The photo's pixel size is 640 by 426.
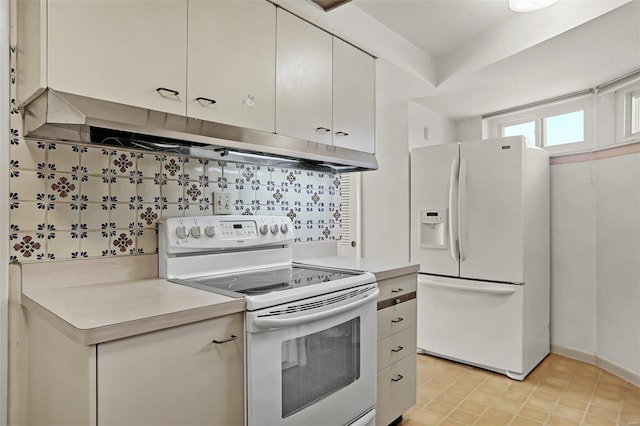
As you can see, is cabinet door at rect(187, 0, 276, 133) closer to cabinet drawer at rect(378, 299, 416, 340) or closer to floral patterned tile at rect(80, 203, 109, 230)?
floral patterned tile at rect(80, 203, 109, 230)

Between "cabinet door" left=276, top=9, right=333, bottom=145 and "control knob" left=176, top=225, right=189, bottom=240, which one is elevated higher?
"cabinet door" left=276, top=9, right=333, bottom=145

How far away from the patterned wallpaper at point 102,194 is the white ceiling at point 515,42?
142 cm

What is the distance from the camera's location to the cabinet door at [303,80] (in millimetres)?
1822

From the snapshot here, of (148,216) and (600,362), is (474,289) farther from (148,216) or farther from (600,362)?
(148,216)

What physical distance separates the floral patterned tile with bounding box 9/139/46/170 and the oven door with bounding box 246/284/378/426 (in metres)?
0.97

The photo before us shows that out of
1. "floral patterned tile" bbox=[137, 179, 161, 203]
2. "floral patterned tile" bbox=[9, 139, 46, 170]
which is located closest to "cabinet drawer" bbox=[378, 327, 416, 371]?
"floral patterned tile" bbox=[137, 179, 161, 203]

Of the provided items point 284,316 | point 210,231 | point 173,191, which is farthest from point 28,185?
point 284,316

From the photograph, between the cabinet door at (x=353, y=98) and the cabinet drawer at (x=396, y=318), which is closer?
the cabinet drawer at (x=396, y=318)

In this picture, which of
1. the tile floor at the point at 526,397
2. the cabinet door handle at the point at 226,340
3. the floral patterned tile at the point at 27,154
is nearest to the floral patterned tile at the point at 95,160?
the floral patterned tile at the point at 27,154

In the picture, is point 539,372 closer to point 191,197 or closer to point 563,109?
point 563,109

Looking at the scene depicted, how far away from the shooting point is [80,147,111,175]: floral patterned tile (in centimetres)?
151

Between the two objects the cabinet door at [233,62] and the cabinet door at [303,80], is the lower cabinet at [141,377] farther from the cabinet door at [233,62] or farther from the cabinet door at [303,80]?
the cabinet door at [303,80]

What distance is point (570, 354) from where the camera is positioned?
3.17m

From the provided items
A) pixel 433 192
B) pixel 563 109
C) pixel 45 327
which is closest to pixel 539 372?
pixel 433 192
